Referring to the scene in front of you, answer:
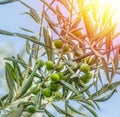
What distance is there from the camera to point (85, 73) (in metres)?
1.19

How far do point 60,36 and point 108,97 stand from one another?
0.40 m

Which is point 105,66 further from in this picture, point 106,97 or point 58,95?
point 106,97

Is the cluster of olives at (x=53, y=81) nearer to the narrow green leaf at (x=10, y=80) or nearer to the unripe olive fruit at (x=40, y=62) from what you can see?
the unripe olive fruit at (x=40, y=62)

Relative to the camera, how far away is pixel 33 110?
1.23m

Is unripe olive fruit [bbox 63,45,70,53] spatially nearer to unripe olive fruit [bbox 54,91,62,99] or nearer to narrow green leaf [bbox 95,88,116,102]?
unripe olive fruit [bbox 54,91,62,99]

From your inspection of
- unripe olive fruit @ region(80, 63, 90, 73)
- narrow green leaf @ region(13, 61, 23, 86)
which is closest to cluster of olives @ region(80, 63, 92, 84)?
unripe olive fruit @ region(80, 63, 90, 73)

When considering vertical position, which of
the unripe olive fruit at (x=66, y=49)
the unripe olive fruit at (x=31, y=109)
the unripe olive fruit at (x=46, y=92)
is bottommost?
the unripe olive fruit at (x=31, y=109)

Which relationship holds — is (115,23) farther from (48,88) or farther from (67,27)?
(48,88)

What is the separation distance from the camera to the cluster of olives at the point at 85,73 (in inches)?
45.1

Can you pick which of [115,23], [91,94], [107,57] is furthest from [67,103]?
[115,23]

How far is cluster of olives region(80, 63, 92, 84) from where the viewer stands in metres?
1.14

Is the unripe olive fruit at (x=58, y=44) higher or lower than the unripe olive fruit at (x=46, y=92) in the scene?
higher

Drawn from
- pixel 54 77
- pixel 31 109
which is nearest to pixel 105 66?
pixel 54 77

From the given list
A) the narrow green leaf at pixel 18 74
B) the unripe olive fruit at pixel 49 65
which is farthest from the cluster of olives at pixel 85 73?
the narrow green leaf at pixel 18 74
